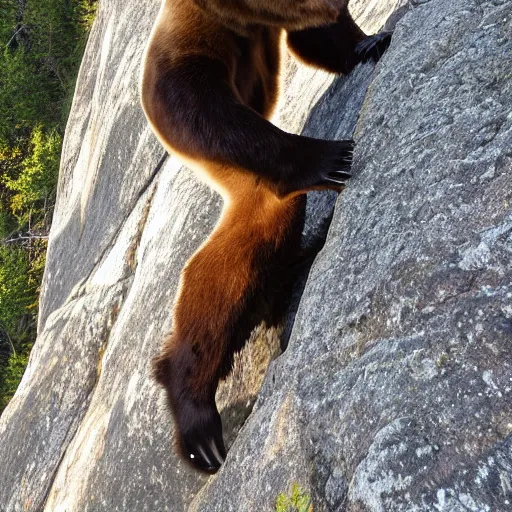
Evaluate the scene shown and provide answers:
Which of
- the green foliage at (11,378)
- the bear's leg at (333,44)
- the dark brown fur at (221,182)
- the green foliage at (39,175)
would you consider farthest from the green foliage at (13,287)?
the dark brown fur at (221,182)

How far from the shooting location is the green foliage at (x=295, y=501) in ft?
7.17

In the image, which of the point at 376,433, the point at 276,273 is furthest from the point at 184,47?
the point at 376,433

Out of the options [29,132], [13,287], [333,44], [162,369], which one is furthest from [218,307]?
[29,132]

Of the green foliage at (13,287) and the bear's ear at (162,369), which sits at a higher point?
the bear's ear at (162,369)

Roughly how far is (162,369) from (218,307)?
49 cm

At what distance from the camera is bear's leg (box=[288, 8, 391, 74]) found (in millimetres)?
4270

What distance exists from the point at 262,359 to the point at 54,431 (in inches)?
132

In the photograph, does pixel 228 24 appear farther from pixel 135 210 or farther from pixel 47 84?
pixel 47 84

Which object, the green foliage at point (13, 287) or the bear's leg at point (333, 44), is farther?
the green foliage at point (13, 287)

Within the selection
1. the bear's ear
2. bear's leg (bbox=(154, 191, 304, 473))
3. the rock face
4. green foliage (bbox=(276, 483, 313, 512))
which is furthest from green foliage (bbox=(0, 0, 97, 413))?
green foliage (bbox=(276, 483, 313, 512))

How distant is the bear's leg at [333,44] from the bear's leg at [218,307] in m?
1.25

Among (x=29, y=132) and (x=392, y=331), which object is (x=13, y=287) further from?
(x=392, y=331)

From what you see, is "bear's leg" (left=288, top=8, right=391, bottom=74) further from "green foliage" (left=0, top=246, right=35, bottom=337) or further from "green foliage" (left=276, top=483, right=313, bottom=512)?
"green foliage" (left=0, top=246, right=35, bottom=337)

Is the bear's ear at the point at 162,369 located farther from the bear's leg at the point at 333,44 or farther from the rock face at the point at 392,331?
the bear's leg at the point at 333,44
